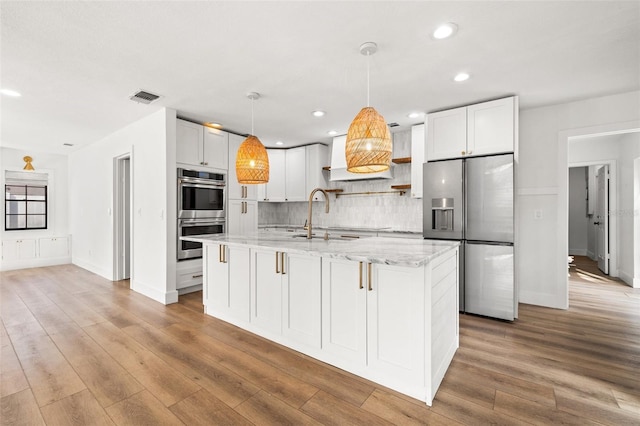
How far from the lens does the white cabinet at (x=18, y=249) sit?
5.88 metres

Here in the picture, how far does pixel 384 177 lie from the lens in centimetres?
482

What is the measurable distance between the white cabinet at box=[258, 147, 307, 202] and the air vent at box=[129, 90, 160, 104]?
2.72 m

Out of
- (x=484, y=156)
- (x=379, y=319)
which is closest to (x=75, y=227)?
(x=379, y=319)

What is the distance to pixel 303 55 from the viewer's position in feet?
8.07

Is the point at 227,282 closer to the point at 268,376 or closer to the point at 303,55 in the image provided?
the point at 268,376

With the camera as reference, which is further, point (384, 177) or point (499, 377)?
point (384, 177)

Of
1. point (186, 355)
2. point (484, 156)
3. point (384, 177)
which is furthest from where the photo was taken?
point (384, 177)

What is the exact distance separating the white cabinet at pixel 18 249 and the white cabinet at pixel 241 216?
4.70 m

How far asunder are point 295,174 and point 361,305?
4.13 metres

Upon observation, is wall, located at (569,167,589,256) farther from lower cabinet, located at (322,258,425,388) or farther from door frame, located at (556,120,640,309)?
lower cabinet, located at (322,258,425,388)

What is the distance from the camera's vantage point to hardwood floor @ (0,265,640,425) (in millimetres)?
1728

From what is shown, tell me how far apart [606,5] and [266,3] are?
2.13 meters

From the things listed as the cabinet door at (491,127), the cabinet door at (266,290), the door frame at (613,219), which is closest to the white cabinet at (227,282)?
the cabinet door at (266,290)

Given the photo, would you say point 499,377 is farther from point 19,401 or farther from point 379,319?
point 19,401
